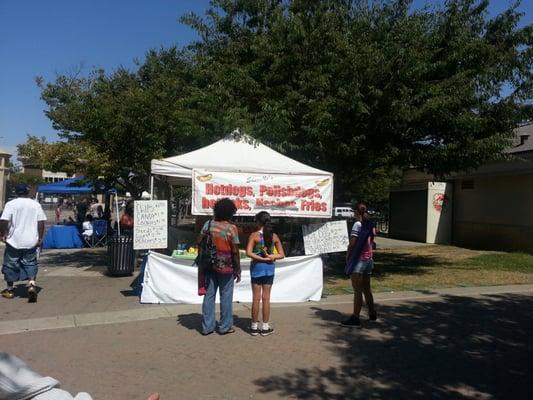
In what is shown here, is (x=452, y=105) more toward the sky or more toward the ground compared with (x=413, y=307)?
more toward the sky

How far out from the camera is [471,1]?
1313cm

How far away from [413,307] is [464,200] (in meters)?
14.7

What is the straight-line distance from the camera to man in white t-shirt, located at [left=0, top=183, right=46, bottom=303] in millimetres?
8859

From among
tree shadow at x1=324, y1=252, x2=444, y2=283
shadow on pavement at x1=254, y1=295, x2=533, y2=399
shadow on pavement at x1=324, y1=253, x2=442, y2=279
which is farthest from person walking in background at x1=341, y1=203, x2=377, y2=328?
shadow on pavement at x1=324, y1=253, x2=442, y2=279

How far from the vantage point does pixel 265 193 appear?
9.70m

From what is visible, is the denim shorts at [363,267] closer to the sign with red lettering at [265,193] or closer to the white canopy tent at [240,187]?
the white canopy tent at [240,187]

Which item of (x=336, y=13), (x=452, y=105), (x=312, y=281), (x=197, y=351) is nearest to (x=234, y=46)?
(x=336, y=13)

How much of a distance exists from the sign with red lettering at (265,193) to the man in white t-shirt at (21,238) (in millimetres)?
2583

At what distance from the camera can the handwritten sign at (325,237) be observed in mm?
9672

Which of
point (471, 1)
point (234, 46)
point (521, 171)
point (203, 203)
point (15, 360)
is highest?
point (471, 1)

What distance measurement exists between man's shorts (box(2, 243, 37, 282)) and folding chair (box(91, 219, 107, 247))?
1017cm

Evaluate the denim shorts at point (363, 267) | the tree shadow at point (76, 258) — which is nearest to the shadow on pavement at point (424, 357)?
the denim shorts at point (363, 267)

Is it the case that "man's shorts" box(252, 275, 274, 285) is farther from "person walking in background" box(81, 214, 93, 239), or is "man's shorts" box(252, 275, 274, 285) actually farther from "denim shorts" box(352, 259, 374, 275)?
"person walking in background" box(81, 214, 93, 239)

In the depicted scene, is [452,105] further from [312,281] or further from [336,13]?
[312,281]
